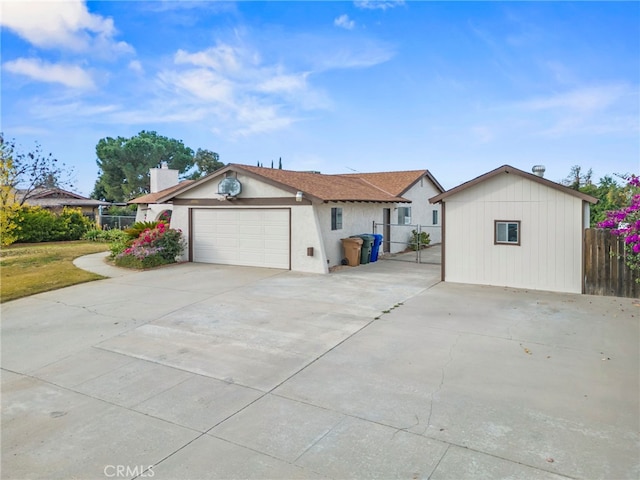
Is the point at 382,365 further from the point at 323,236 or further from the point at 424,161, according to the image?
the point at 424,161

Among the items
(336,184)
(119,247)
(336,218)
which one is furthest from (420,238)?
(119,247)

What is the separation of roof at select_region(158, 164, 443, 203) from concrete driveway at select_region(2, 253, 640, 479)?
556 cm

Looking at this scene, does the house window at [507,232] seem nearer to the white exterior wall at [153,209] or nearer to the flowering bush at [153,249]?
the flowering bush at [153,249]

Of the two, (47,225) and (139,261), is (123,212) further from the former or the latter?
(139,261)

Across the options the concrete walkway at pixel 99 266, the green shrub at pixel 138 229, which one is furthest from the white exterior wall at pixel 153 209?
the concrete walkway at pixel 99 266

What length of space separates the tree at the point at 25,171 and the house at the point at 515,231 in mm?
19848

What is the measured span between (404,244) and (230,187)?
8.93 meters

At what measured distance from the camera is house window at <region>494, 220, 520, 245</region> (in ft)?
36.6

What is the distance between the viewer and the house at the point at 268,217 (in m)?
13.8

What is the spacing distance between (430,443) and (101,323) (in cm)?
674

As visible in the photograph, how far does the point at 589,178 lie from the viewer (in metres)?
27.2

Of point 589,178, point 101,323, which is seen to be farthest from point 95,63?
point 589,178
